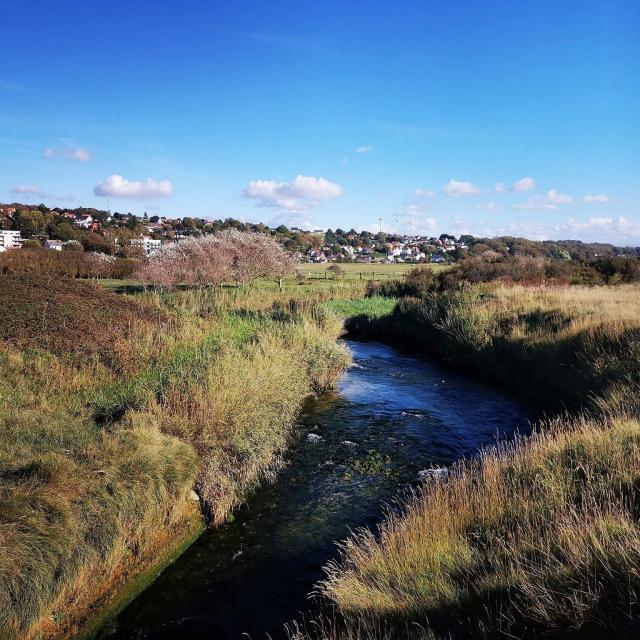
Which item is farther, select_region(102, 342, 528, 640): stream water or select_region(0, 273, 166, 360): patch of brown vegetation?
select_region(0, 273, 166, 360): patch of brown vegetation

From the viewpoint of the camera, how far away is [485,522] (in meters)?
6.22

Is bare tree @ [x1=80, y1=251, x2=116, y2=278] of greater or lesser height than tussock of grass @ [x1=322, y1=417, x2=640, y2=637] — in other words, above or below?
above

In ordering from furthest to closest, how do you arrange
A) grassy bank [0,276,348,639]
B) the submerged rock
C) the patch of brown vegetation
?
the patch of brown vegetation < the submerged rock < grassy bank [0,276,348,639]

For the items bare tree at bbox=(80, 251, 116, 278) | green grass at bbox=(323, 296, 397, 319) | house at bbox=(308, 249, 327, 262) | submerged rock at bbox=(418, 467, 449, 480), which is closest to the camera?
submerged rock at bbox=(418, 467, 449, 480)

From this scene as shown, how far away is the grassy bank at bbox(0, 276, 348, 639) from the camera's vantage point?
576cm

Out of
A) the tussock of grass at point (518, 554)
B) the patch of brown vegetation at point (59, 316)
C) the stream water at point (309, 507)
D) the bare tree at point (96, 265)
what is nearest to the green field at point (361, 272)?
the bare tree at point (96, 265)

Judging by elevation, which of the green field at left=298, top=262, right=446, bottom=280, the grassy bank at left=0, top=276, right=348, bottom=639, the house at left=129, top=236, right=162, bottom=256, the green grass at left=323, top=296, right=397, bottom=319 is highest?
the house at left=129, top=236, right=162, bottom=256

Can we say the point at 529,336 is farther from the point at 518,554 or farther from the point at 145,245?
the point at 145,245

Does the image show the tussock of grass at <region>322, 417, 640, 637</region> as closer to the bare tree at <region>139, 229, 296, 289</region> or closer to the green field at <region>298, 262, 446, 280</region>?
the bare tree at <region>139, 229, 296, 289</region>

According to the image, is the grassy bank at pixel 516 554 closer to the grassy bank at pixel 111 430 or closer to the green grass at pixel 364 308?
the grassy bank at pixel 111 430

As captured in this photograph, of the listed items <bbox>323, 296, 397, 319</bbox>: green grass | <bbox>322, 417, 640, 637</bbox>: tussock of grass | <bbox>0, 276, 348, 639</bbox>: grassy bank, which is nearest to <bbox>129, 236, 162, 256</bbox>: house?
<bbox>323, 296, 397, 319</bbox>: green grass

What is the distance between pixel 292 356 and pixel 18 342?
24.5 ft

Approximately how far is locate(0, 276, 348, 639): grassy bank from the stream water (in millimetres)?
500

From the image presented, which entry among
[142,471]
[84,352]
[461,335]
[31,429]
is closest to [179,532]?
[142,471]
